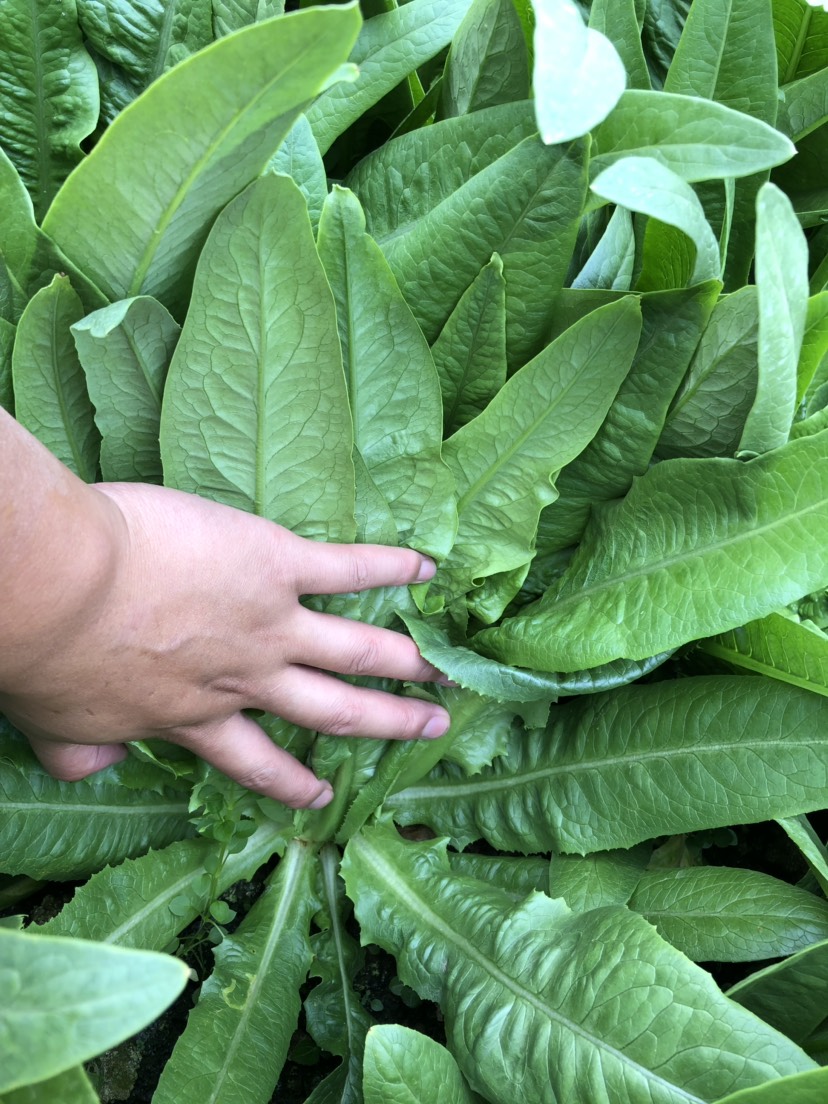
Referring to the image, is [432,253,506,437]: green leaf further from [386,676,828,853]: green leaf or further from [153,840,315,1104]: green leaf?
[153,840,315,1104]: green leaf

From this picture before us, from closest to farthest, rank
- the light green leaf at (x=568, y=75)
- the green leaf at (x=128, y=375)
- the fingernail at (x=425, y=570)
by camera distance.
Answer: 1. the light green leaf at (x=568, y=75)
2. the green leaf at (x=128, y=375)
3. the fingernail at (x=425, y=570)

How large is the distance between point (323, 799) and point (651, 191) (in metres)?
0.48

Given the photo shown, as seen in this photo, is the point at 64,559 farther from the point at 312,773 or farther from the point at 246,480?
the point at 312,773

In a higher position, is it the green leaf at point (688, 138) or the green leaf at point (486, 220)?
the green leaf at point (688, 138)

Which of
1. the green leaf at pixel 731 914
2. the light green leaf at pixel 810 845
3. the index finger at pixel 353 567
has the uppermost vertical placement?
the index finger at pixel 353 567

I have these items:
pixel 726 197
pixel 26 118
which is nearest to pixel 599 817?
pixel 726 197

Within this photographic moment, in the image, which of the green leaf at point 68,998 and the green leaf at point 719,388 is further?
the green leaf at point 719,388

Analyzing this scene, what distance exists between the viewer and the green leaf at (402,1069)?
52cm

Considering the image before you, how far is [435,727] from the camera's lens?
695 mm

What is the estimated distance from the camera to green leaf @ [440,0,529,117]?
663 millimetres

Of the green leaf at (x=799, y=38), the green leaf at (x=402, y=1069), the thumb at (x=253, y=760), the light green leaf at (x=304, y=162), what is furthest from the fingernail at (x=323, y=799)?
the green leaf at (x=799, y=38)

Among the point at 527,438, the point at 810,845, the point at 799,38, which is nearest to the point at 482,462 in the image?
the point at 527,438

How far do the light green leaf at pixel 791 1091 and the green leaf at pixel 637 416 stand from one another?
1.24 feet

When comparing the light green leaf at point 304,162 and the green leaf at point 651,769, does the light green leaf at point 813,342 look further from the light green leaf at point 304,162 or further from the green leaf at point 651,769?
the light green leaf at point 304,162
